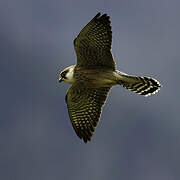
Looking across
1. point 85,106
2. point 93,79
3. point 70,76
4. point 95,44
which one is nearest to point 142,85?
point 93,79

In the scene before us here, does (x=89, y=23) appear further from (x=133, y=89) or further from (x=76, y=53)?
(x=133, y=89)

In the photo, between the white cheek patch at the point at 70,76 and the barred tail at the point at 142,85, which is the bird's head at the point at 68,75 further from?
the barred tail at the point at 142,85

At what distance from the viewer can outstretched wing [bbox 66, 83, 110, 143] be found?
32.6 ft

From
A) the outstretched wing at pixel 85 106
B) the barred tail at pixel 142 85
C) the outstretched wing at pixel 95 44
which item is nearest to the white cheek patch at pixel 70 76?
the outstretched wing at pixel 85 106

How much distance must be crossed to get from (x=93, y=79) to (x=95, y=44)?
68 centimetres

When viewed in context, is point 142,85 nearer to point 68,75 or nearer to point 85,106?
point 85,106

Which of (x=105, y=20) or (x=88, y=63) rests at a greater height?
(x=105, y=20)

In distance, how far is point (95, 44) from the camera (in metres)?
9.44

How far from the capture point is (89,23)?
930 cm

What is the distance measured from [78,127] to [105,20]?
7.37 ft

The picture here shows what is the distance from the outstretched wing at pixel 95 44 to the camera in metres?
9.30

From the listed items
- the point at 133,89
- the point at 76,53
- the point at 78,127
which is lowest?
the point at 78,127

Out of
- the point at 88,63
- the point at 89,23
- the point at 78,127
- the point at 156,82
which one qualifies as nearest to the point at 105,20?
the point at 89,23

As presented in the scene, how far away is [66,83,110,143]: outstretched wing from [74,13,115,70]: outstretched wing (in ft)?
2.08
